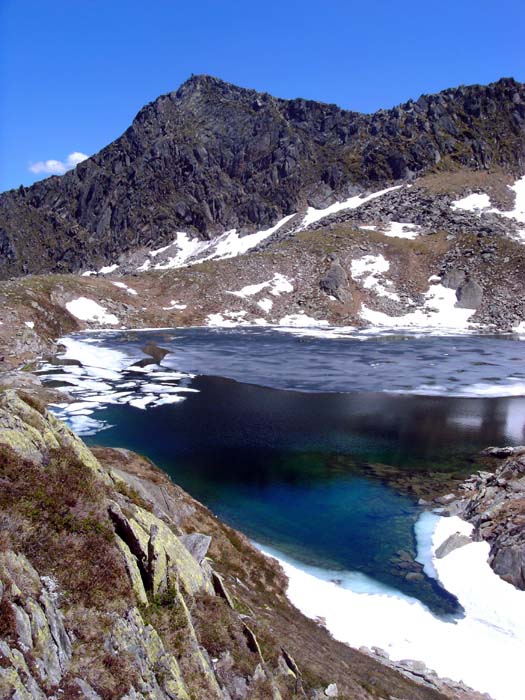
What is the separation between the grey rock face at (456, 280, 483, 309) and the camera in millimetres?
116875

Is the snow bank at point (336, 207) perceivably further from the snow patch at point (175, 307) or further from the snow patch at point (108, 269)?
the snow patch at point (175, 307)

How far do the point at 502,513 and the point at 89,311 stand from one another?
308 ft

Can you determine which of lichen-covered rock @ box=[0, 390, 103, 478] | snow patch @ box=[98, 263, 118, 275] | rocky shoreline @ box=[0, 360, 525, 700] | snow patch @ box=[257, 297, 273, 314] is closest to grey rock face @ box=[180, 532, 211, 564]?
rocky shoreline @ box=[0, 360, 525, 700]

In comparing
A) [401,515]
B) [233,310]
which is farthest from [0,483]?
Result: [233,310]

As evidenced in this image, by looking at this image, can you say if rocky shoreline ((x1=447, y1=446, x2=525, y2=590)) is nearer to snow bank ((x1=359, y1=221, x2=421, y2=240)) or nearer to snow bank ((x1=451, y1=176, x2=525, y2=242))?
snow bank ((x1=359, y1=221, x2=421, y2=240))

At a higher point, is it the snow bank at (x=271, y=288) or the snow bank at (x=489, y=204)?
the snow bank at (x=489, y=204)

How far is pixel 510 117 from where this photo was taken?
192000 mm

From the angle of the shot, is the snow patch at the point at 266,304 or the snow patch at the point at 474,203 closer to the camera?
the snow patch at the point at 266,304

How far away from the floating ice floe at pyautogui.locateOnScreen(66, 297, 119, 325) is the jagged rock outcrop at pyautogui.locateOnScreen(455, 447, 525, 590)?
86048 mm

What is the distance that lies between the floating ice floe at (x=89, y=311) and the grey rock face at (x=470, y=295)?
76.7 meters

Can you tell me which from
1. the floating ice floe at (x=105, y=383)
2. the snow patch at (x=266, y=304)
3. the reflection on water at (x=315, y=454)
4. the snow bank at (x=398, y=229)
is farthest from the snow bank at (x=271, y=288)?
the reflection on water at (x=315, y=454)

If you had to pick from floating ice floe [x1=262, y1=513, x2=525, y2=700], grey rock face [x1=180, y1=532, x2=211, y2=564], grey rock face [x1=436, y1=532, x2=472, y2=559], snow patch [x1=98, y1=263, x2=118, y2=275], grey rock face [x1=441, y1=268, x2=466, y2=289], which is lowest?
floating ice floe [x1=262, y1=513, x2=525, y2=700]

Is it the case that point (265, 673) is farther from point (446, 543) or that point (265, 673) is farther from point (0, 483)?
point (446, 543)

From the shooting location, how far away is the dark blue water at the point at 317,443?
26.4 meters
